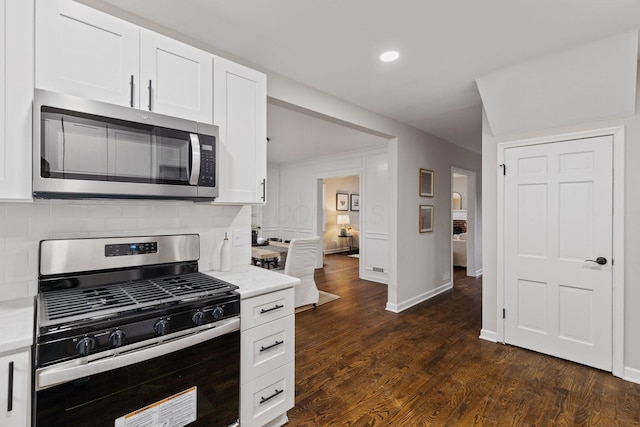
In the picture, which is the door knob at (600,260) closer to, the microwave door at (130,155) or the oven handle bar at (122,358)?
the oven handle bar at (122,358)

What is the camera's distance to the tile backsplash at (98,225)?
148 cm

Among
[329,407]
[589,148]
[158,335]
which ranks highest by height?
[589,148]

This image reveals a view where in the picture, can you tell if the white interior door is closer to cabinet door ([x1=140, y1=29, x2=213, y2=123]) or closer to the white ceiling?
the white ceiling

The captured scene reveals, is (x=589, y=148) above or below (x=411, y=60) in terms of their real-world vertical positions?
below

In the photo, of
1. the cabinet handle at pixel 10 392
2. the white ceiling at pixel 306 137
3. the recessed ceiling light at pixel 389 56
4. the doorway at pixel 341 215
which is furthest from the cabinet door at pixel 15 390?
the doorway at pixel 341 215

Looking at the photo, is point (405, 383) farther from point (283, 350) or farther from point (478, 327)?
point (478, 327)

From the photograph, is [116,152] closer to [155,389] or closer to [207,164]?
[207,164]

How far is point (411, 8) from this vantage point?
1792 mm

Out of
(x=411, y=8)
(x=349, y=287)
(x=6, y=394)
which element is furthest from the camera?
(x=349, y=287)

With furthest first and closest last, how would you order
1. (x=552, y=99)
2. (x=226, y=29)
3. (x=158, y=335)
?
(x=552, y=99), (x=226, y=29), (x=158, y=335)

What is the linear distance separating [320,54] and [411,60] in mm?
736

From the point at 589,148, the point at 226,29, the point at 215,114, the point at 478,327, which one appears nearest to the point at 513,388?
the point at 478,327

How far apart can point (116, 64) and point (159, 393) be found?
1.60 m

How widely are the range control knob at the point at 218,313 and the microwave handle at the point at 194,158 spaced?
2.32ft
